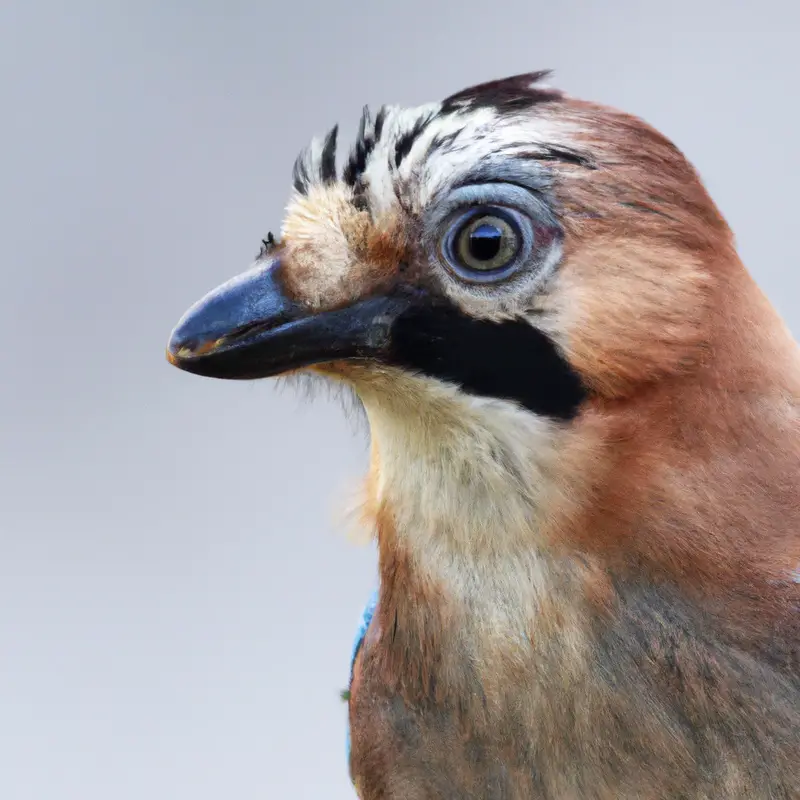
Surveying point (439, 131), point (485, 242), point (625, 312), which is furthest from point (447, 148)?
point (625, 312)

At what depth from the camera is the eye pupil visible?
131cm

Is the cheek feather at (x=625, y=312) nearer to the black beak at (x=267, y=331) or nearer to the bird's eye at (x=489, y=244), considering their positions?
the bird's eye at (x=489, y=244)

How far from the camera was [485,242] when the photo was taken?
51.7 inches

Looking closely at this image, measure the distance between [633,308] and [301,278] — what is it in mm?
464

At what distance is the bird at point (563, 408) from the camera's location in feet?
4.35

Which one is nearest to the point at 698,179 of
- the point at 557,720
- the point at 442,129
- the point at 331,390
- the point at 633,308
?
the point at 633,308

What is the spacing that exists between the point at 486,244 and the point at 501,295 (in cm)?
7

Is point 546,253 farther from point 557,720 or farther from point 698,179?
point 557,720

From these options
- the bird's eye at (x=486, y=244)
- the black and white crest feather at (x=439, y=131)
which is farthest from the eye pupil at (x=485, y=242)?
the black and white crest feather at (x=439, y=131)

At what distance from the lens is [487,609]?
58.4 inches

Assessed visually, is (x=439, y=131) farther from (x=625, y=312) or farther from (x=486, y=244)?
(x=625, y=312)

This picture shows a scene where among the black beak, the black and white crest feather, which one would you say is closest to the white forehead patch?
the black and white crest feather

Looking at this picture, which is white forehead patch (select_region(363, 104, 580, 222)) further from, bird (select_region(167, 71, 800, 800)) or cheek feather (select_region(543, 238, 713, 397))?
cheek feather (select_region(543, 238, 713, 397))

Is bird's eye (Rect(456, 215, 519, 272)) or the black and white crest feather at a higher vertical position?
the black and white crest feather
